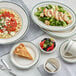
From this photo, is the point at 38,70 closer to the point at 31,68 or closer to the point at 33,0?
the point at 31,68

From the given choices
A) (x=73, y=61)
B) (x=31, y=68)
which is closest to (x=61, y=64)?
(x=73, y=61)

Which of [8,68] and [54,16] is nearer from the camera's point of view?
[8,68]

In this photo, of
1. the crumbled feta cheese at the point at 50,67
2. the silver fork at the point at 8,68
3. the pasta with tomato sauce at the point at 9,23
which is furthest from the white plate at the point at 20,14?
the crumbled feta cheese at the point at 50,67

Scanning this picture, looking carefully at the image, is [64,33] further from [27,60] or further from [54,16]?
[27,60]

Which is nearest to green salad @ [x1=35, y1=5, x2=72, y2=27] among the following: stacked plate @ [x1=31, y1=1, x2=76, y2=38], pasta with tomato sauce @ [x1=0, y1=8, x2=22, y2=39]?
stacked plate @ [x1=31, y1=1, x2=76, y2=38]

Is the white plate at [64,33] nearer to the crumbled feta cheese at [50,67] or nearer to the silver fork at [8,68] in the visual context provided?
the crumbled feta cheese at [50,67]

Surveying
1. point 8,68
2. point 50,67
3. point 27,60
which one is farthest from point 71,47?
point 8,68

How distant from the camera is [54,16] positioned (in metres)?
1.55

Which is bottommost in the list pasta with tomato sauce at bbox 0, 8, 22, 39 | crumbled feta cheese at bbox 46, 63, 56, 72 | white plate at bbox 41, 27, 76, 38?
crumbled feta cheese at bbox 46, 63, 56, 72

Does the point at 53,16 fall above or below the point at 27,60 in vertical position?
above

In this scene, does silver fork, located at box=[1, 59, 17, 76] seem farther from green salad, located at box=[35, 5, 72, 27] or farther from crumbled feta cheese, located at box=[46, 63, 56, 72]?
green salad, located at box=[35, 5, 72, 27]

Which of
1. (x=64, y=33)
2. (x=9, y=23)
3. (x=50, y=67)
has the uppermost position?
(x=9, y=23)

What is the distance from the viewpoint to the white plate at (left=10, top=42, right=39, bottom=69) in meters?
1.37

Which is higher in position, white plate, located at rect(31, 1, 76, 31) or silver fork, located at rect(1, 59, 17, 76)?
white plate, located at rect(31, 1, 76, 31)
